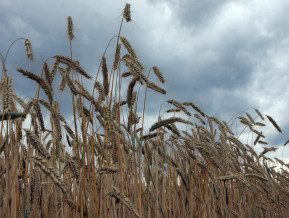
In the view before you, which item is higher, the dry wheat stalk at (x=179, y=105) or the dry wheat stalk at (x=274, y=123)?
the dry wheat stalk at (x=274, y=123)

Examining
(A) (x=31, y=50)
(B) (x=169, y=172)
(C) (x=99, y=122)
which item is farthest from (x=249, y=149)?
(A) (x=31, y=50)

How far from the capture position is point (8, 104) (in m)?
1.86

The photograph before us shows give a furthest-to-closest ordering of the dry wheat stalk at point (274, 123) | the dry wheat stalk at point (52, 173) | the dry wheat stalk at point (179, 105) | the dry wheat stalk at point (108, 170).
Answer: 1. the dry wheat stalk at point (274, 123)
2. the dry wheat stalk at point (179, 105)
3. the dry wheat stalk at point (108, 170)
4. the dry wheat stalk at point (52, 173)

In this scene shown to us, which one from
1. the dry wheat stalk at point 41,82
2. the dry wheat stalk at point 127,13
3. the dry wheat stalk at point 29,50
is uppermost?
the dry wheat stalk at point 127,13

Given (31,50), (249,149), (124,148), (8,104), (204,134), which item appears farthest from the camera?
(249,149)

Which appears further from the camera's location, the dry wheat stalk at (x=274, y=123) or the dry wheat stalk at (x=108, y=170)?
the dry wheat stalk at (x=274, y=123)

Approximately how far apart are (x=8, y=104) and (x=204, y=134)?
289 centimetres

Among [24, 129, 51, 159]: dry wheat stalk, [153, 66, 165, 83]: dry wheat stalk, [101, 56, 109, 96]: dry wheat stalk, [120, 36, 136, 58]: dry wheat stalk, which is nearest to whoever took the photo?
→ [24, 129, 51, 159]: dry wheat stalk

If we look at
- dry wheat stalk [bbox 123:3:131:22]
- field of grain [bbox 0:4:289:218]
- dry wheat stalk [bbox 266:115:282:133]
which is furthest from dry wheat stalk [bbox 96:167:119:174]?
dry wheat stalk [bbox 266:115:282:133]

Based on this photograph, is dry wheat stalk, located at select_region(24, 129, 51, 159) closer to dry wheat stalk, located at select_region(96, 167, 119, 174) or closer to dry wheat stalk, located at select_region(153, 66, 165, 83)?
dry wheat stalk, located at select_region(96, 167, 119, 174)

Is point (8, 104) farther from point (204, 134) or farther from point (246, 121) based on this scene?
point (246, 121)

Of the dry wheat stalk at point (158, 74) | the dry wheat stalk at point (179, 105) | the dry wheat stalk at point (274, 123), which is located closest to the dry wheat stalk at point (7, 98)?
→ the dry wheat stalk at point (158, 74)

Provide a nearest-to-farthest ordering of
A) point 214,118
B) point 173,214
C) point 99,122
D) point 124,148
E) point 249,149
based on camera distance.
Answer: point 99,122 → point 124,148 → point 173,214 → point 214,118 → point 249,149

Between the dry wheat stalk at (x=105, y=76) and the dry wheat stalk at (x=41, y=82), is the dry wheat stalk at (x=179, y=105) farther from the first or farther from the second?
the dry wheat stalk at (x=41, y=82)
